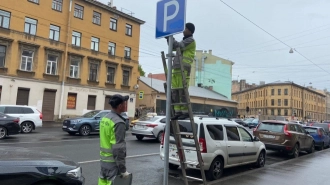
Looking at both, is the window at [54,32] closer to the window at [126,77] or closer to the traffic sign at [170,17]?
the window at [126,77]

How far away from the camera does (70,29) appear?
2830 centimetres

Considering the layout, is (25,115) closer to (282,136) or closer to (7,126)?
(7,126)

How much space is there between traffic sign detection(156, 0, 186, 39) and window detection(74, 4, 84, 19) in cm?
2782

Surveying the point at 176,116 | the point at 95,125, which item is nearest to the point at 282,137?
the point at 176,116

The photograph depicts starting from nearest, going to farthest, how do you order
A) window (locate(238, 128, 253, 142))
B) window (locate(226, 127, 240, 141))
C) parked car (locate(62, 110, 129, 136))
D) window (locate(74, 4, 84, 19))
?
window (locate(226, 127, 240, 141)), window (locate(238, 128, 253, 142)), parked car (locate(62, 110, 129, 136)), window (locate(74, 4, 84, 19))

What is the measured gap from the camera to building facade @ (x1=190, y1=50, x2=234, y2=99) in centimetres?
6075

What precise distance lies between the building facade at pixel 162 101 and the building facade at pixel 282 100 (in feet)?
96.2

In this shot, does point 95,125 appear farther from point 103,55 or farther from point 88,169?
point 103,55

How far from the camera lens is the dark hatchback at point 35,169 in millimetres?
3555

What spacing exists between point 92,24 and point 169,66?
95.5 ft

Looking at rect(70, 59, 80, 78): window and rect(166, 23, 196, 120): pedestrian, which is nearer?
rect(166, 23, 196, 120): pedestrian

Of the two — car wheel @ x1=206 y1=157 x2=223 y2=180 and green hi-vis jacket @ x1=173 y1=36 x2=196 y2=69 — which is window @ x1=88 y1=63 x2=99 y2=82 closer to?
car wheel @ x1=206 y1=157 x2=223 y2=180

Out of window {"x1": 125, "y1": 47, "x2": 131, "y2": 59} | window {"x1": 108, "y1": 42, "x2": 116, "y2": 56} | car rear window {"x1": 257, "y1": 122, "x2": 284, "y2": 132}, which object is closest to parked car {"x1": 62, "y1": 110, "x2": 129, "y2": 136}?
car rear window {"x1": 257, "y1": 122, "x2": 284, "y2": 132}

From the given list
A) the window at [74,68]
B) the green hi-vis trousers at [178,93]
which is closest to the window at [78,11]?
the window at [74,68]
